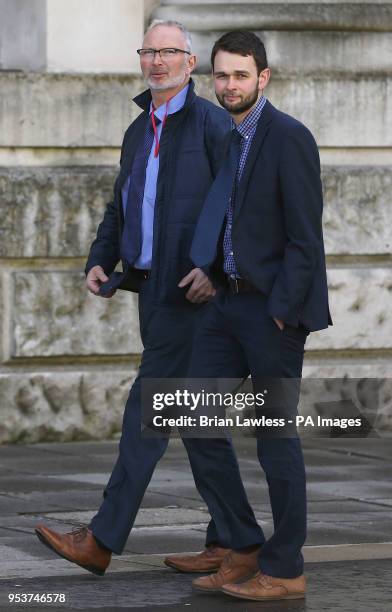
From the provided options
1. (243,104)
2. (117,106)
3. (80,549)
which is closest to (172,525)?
(80,549)

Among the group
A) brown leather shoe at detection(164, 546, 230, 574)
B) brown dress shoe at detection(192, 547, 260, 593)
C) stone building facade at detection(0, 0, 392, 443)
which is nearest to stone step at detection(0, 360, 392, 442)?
stone building facade at detection(0, 0, 392, 443)

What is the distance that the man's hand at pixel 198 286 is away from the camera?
20.2 feet

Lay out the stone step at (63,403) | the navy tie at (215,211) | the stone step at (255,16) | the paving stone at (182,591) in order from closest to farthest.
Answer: the paving stone at (182,591) → the navy tie at (215,211) → the stone step at (63,403) → the stone step at (255,16)

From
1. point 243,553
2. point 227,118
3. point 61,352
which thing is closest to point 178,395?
point 243,553

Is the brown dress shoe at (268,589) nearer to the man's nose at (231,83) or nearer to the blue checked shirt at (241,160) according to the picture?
the blue checked shirt at (241,160)

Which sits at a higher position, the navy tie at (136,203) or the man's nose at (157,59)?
the man's nose at (157,59)

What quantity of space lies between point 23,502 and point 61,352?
2.00 meters

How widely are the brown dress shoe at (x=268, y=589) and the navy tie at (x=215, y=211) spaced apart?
106 centimetres

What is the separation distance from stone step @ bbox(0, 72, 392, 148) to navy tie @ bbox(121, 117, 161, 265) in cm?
335

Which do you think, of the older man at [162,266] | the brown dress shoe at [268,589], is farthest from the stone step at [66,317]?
the brown dress shoe at [268,589]

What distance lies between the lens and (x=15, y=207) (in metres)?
9.60

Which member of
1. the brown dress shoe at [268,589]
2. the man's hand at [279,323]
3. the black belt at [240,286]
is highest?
the black belt at [240,286]

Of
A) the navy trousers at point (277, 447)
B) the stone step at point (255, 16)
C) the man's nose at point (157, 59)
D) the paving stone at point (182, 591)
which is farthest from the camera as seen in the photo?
the stone step at point (255, 16)

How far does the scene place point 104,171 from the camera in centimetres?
977
